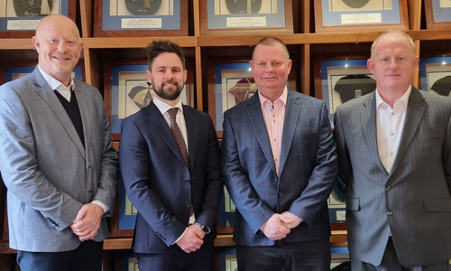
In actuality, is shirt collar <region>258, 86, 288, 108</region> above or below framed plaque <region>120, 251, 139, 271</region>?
above

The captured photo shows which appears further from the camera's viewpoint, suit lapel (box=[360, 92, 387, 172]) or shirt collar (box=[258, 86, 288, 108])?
shirt collar (box=[258, 86, 288, 108])

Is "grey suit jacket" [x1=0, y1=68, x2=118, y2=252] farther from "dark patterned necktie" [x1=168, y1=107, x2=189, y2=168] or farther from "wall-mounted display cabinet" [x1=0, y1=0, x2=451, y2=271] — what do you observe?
"wall-mounted display cabinet" [x1=0, y1=0, x2=451, y2=271]

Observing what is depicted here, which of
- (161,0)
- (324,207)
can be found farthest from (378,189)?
(161,0)

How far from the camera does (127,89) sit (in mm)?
2514

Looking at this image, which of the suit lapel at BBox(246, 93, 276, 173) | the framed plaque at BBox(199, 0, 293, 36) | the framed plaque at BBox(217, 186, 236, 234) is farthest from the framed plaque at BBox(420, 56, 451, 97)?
the framed plaque at BBox(217, 186, 236, 234)

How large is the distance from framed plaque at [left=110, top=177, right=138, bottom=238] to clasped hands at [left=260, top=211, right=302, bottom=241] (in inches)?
39.2

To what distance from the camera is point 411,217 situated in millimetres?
1695

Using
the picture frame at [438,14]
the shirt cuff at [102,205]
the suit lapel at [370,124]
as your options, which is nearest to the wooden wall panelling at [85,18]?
the shirt cuff at [102,205]

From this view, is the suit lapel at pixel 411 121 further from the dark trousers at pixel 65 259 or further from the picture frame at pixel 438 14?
the dark trousers at pixel 65 259

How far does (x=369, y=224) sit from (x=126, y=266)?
164cm

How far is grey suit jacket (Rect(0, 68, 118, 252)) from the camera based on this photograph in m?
1.66

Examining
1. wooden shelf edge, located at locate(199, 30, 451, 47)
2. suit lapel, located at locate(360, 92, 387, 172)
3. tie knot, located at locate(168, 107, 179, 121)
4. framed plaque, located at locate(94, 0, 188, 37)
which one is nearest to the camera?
suit lapel, located at locate(360, 92, 387, 172)

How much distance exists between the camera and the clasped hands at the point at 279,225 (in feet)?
5.84

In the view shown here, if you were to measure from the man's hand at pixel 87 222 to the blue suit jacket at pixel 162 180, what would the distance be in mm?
179
